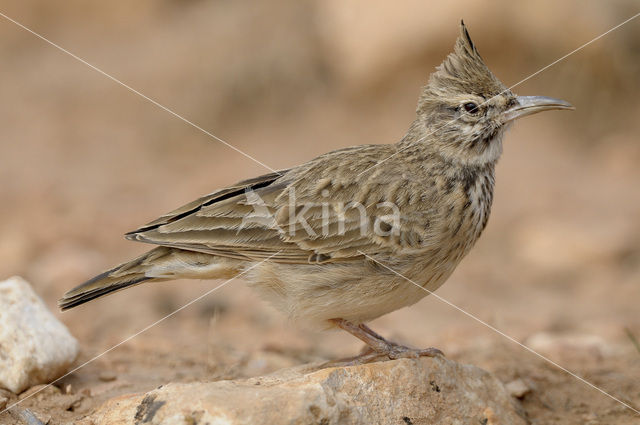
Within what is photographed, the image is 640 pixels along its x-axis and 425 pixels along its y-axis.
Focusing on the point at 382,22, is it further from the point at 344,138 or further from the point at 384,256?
the point at 384,256

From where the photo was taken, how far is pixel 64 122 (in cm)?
1252

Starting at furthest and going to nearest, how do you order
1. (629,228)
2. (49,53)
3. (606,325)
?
(49,53)
(629,228)
(606,325)

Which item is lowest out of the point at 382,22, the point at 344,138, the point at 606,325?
the point at 606,325

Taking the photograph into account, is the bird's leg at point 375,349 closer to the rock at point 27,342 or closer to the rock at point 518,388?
the rock at point 518,388

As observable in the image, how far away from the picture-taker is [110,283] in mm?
4578

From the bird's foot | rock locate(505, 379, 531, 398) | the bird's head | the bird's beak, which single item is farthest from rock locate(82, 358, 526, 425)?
the bird's beak

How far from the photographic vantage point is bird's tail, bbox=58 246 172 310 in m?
4.56

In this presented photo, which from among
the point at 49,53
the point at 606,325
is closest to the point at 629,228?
the point at 606,325

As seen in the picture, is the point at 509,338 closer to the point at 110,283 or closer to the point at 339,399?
the point at 339,399

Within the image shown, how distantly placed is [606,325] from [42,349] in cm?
492

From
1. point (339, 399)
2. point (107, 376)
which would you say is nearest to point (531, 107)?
point (339, 399)

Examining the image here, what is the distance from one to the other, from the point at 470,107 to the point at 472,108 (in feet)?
0.05

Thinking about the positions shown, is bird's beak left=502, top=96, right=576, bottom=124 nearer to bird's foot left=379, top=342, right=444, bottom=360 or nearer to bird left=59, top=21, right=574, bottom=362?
bird left=59, top=21, right=574, bottom=362

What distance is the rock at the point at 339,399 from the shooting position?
140 inches
